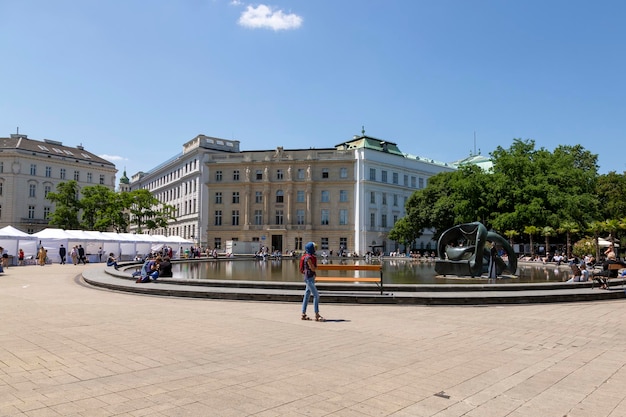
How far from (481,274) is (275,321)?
44.5ft

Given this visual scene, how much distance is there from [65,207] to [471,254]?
6057cm

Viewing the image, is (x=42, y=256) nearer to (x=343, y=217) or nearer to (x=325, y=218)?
(x=325, y=218)

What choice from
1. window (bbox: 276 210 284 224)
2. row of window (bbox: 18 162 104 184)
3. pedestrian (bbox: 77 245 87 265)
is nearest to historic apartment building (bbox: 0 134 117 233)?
row of window (bbox: 18 162 104 184)

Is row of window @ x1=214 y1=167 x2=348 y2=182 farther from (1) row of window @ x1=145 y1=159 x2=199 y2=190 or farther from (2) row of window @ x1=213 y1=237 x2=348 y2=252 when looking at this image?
(2) row of window @ x1=213 y1=237 x2=348 y2=252

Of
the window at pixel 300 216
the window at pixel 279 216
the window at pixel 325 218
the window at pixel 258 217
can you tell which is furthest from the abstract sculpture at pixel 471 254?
the window at pixel 258 217

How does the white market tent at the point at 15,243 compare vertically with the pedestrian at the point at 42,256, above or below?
above

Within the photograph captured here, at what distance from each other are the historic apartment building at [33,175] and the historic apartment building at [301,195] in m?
24.1

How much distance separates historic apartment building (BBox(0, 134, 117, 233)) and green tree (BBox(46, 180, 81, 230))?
42.3 feet

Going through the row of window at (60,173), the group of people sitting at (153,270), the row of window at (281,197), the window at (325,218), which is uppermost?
the row of window at (60,173)

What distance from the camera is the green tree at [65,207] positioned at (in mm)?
63575

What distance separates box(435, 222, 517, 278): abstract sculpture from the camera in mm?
19952

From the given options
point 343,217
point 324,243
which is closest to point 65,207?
point 324,243

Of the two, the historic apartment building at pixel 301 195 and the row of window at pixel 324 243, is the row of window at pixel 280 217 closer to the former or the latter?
the historic apartment building at pixel 301 195

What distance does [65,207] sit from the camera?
64.1 meters
